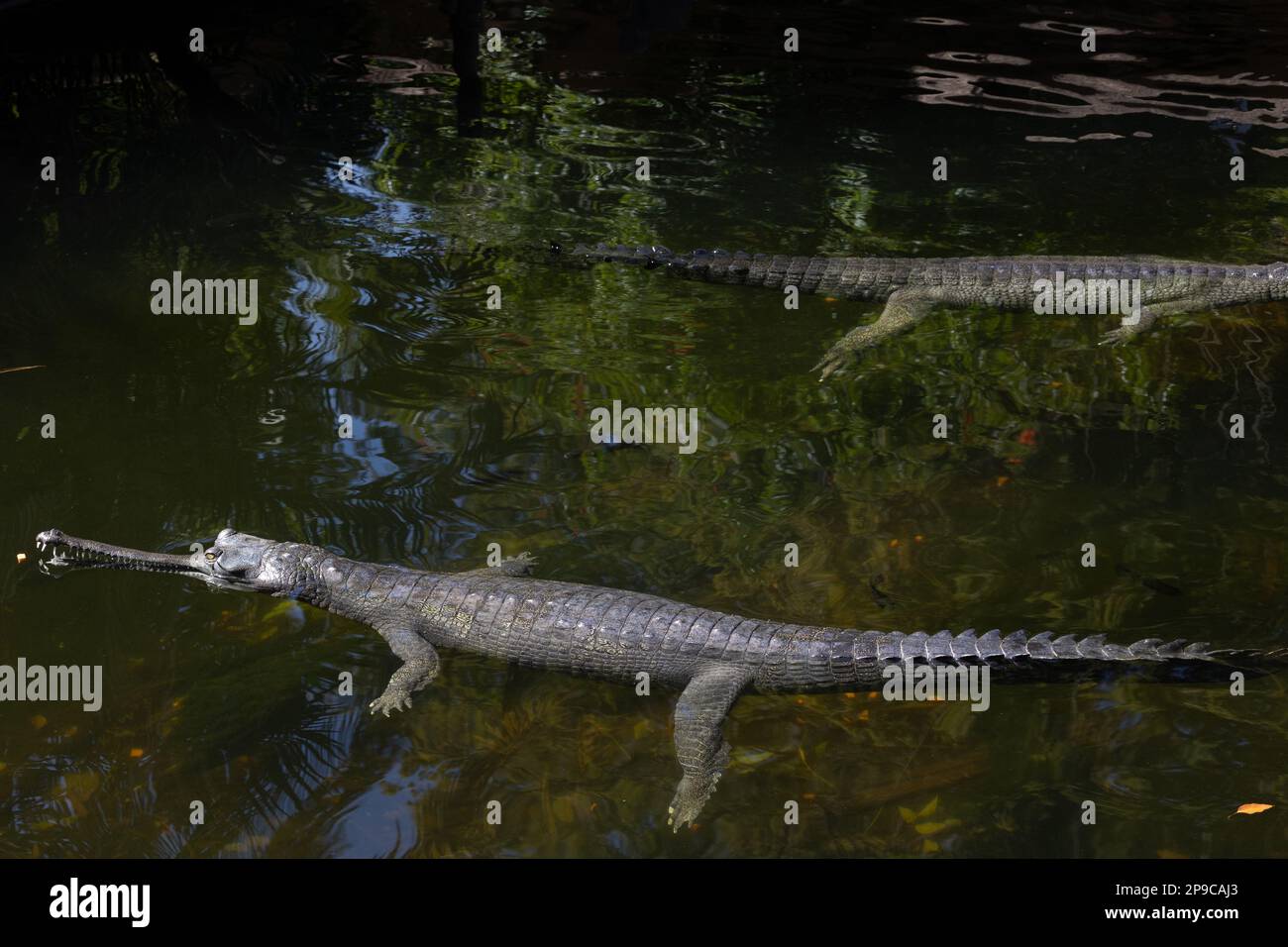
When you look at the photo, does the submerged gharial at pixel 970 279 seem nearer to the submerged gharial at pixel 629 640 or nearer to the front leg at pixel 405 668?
the submerged gharial at pixel 629 640

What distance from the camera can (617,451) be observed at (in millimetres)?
6195

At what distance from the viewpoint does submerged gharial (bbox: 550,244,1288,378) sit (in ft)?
24.4

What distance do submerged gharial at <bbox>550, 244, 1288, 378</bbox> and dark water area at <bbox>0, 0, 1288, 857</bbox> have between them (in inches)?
5.7

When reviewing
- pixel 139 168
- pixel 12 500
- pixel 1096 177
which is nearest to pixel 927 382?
pixel 1096 177

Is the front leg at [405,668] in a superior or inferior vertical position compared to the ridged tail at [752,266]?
inferior

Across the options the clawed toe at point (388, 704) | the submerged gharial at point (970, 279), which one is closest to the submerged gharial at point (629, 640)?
the clawed toe at point (388, 704)

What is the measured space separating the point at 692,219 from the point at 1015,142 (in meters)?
3.16

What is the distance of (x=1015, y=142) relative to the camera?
33.2ft

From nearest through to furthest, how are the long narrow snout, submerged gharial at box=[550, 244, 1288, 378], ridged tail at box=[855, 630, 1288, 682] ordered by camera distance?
ridged tail at box=[855, 630, 1288, 682] < the long narrow snout < submerged gharial at box=[550, 244, 1288, 378]

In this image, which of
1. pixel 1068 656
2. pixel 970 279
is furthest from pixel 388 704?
pixel 970 279

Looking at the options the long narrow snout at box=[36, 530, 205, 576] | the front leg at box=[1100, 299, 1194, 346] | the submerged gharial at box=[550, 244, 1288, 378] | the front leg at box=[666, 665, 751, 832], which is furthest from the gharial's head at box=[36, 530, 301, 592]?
the front leg at box=[1100, 299, 1194, 346]

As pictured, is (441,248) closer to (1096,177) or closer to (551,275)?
(551,275)

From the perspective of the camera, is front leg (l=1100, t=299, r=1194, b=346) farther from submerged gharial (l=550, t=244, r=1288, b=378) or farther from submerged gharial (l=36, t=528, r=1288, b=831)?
submerged gharial (l=36, t=528, r=1288, b=831)

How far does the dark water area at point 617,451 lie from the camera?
4.38m
